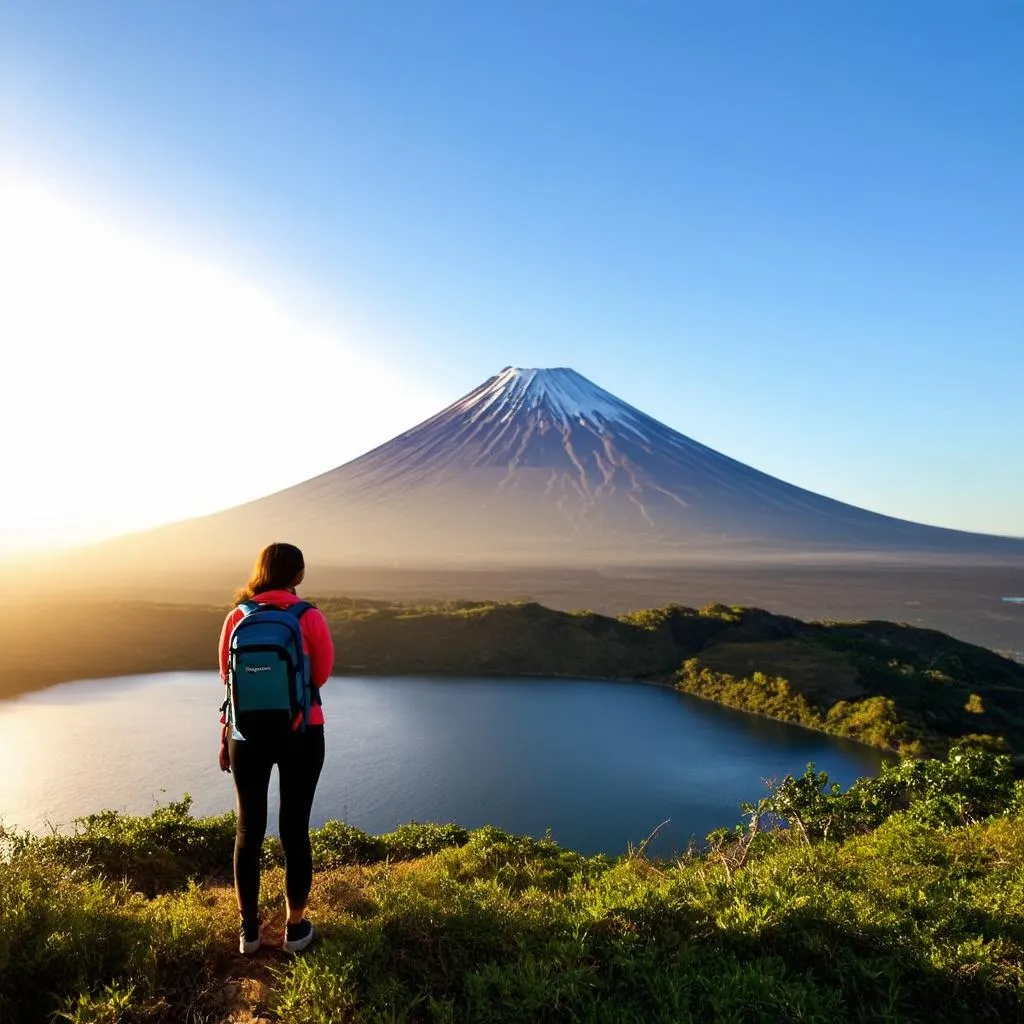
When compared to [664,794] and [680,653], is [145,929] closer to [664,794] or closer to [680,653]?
[664,794]

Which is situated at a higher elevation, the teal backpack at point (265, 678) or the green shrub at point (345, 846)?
the teal backpack at point (265, 678)

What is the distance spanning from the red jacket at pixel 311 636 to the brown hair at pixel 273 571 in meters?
0.04

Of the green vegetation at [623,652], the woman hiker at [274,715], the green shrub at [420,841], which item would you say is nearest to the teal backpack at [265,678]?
the woman hiker at [274,715]

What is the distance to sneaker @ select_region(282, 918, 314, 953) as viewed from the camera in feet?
9.75

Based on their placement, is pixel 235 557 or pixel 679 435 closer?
pixel 235 557

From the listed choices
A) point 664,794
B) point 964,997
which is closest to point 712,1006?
point 964,997

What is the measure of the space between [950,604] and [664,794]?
3575 inches

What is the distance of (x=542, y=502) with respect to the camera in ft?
445

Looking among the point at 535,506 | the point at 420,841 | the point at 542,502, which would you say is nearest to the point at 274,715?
the point at 420,841

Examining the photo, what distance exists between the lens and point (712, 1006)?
2.63m

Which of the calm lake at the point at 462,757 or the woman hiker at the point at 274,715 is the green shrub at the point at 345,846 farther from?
the calm lake at the point at 462,757

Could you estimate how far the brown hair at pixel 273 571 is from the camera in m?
2.96

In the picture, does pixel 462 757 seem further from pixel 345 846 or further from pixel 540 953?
pixel 540 953

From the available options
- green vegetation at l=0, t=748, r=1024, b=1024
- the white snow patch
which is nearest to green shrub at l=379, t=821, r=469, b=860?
green vegetation at l=0, t=748, r=1024, b=1024
